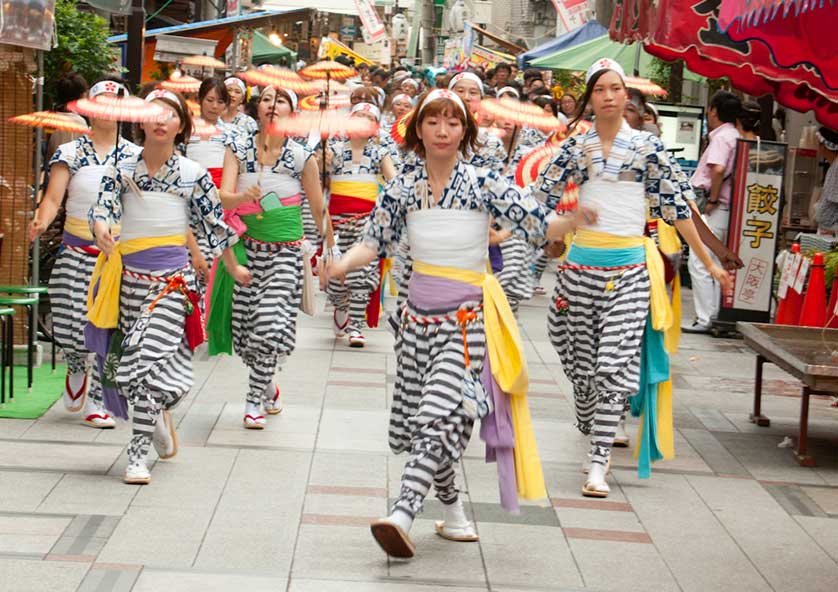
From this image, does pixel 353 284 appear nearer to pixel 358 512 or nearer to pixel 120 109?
pixel 120 109

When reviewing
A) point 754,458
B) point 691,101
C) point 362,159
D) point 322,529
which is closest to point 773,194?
point 362,159

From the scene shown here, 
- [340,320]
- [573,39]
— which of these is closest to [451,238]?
[340,320]

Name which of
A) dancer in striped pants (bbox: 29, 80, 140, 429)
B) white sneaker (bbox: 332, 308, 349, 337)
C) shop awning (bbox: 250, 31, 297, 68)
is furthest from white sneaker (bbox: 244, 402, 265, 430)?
shop awning (bbox: 250, 31, 297, 68)

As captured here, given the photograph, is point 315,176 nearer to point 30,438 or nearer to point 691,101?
point 30,438

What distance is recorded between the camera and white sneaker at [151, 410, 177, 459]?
7.19m

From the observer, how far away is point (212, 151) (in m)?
11.2

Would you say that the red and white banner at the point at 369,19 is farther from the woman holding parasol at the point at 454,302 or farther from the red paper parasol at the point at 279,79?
the woman holding parasol at the point at 454,302

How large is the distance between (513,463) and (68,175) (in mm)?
3893

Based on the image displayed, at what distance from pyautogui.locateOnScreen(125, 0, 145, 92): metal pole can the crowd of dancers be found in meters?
2.31

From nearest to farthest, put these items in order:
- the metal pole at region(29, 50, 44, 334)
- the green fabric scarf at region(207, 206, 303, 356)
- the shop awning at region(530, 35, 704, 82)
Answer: the green fabric scarf at region(207, 206, 303, 356), the metal pole at region(29, 50, 44, 334), the shop awning at region(530, 35, 704, 82)

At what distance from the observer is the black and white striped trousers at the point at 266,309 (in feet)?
27.7

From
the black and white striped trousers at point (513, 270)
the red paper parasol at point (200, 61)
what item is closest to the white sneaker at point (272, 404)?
the black and white striped trousers at point (513, 270)

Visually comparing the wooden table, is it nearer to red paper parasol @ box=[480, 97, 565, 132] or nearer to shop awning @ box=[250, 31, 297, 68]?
red paper parasol @ box=[480, 97, 565, 132]

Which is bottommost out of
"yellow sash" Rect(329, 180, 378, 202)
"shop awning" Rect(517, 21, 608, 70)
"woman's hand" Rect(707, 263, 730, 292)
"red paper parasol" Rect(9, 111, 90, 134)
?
"woman's hand" Rect(707, 263, 730, 292)
